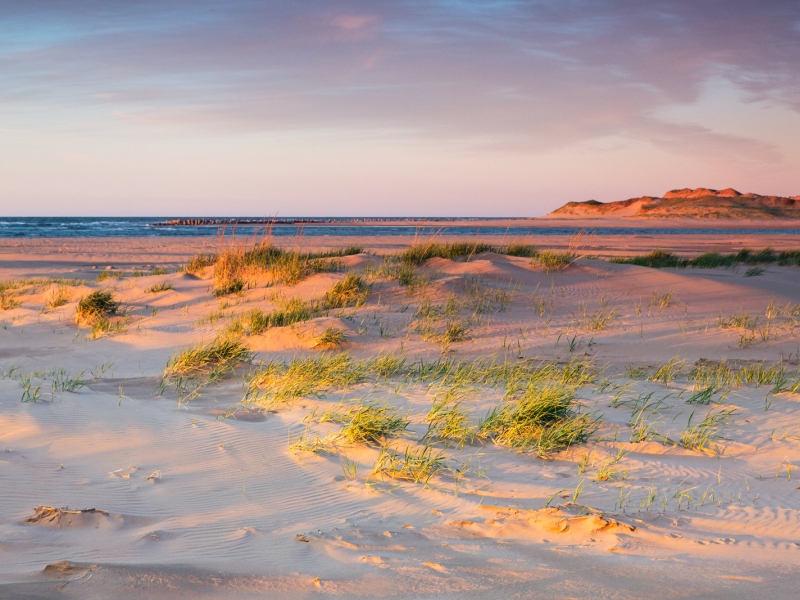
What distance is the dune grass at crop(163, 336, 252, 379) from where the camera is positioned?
18.8 feet

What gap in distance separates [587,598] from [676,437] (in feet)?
7.46

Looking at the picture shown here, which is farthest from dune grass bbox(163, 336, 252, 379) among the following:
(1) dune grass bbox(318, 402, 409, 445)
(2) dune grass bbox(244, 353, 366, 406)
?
(1) dune grass bbox(318, 402, 409, 445)

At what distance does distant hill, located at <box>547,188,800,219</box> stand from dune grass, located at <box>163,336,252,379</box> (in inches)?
3215

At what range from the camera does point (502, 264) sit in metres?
11.2

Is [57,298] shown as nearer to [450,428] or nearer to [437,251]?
[437,251]

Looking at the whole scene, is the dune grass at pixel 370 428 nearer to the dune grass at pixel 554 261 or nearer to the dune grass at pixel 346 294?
the dune grass at pixel 346 294

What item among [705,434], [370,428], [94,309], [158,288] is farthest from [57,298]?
[705,434]

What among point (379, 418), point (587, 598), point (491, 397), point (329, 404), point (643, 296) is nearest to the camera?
point (587, 598)

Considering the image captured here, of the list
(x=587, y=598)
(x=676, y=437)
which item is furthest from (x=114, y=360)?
(x=587, y=598)

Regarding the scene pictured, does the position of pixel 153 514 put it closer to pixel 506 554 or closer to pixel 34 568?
pixel 34 568

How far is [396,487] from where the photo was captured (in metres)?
3.26

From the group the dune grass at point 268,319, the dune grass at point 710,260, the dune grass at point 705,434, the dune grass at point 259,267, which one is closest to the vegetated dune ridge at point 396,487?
the dune grass at point 705,434

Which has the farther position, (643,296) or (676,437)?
(643,296)

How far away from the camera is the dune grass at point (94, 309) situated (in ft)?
27.8
